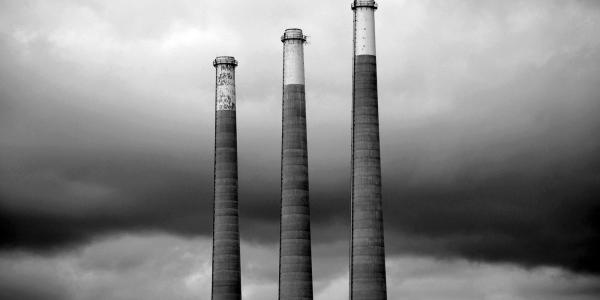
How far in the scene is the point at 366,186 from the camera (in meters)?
74.1

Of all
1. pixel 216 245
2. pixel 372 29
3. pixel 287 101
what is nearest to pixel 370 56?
pixel 372 29

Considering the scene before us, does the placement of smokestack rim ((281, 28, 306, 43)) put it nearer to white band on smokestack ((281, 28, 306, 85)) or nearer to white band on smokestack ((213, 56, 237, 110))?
white band on smokestack ((281, 28, 306, 85))

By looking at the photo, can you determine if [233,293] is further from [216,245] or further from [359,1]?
[359,1]

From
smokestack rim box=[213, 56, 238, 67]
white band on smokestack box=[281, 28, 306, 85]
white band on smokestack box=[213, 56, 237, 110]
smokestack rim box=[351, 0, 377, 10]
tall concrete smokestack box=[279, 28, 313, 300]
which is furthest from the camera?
smokestack rim box=[213, 56, 238, 67]

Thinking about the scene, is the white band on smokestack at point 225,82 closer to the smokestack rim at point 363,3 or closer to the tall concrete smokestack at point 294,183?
the tall concrete smokestack at point 294,183

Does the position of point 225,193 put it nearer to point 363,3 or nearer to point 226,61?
point 226,61

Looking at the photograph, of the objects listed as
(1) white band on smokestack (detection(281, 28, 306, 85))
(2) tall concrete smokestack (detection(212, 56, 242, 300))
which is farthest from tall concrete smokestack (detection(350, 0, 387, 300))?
(2) tall concrete smokestack (detection(212, 56, 242, 300))

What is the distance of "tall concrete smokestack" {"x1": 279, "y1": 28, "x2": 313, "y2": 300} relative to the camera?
78688 millimetres

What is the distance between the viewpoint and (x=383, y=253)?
7369 centimetres

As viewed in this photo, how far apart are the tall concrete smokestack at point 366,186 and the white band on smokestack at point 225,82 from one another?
45.8ft

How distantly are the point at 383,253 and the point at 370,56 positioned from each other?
1145 cm

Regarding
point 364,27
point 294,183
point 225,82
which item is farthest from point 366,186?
point 225,82

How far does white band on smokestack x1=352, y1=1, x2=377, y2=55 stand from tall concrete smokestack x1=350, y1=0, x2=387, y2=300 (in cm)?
6

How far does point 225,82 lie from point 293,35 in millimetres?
8492
